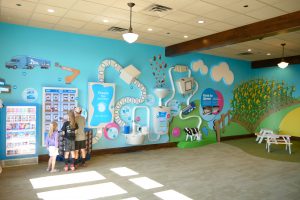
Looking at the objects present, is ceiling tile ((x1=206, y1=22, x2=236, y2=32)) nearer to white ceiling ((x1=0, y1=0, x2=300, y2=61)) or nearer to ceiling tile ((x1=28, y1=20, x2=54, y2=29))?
white ceiling ((x1=0, y1=0, x2=300, y2=61))

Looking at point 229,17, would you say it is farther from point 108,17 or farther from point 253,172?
→ point 253,172

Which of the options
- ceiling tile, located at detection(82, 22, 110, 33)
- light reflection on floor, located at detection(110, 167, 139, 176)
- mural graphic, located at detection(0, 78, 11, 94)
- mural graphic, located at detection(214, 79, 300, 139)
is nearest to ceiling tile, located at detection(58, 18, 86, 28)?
ceiling tile, located at detection(82, 22, 110, 33)

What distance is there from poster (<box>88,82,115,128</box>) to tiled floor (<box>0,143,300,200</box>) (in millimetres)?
1036

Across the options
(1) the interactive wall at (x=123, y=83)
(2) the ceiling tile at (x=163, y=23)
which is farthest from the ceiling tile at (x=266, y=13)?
(1) the interactive wall at (x=123, y=83)

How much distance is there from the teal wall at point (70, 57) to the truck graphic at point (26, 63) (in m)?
0.08

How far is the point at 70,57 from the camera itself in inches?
263

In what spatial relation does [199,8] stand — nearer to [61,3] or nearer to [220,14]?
[220,14]

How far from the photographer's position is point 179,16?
527 centimetres

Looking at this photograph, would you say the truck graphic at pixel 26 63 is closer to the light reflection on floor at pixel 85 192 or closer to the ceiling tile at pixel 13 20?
the ceiling tile at pixel 13 20

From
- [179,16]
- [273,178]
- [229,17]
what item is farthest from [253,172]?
[179,16]

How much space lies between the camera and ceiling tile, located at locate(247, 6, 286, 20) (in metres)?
4.77

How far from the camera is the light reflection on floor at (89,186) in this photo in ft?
13.4

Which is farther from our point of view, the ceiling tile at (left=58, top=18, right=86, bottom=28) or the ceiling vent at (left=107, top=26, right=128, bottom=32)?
the ceiling vent at (left=107, top=26, right=128, bottom=32)

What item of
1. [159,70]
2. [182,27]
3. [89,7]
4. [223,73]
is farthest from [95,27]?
[223,73]
